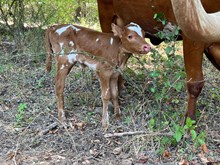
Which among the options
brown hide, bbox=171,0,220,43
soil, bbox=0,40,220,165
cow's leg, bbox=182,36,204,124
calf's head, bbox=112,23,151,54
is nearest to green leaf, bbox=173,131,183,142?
soil, bbox=0,40,220,165

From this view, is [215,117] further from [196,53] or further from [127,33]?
[127,33]

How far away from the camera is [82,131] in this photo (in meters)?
4.49

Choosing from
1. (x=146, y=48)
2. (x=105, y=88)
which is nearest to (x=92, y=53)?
(x=105, y=88)

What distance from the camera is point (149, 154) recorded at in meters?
4.03

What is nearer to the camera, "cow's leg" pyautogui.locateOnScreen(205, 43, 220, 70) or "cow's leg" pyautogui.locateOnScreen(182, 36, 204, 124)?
"cow's leg" pyautogui.locateOnScreen(205, 43, 220, 70)

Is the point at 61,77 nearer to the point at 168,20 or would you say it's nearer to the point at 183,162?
the point at 168,20

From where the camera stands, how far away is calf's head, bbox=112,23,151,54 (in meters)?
4.16

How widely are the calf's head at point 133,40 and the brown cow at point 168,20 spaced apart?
15.6 inches

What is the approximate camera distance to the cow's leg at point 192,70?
423 cm

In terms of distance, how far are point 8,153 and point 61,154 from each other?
495 mm

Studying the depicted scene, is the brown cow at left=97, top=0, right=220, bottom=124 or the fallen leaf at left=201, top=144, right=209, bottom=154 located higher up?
the brown cow at left=97, top=0, right=220, bottom=124

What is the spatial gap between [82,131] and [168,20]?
1.47 meters

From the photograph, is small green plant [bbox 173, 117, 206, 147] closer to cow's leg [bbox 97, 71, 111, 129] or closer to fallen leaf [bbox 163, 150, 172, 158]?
fallen leaf [bbox 163, 150, 172, 158]

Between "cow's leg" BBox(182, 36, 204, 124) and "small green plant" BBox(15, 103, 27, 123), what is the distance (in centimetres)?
175
